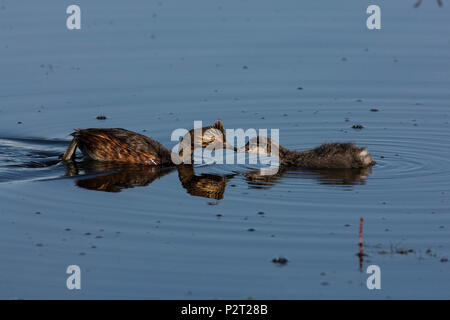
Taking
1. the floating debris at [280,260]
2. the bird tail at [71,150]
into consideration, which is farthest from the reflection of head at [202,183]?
the floating debris at [280,260]

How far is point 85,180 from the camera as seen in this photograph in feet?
41.2

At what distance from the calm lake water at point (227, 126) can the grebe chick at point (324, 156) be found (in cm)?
27

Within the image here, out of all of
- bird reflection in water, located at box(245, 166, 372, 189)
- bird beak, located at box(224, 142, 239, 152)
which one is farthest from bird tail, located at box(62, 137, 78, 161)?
bird reflection in water, located at box(245, 166, 372, 189)

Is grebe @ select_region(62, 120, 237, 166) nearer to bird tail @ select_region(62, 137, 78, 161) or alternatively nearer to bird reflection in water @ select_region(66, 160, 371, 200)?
bird tail @ select_region(62, 137, 78, 161)

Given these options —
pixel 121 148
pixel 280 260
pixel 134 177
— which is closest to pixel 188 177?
pixel 134 177

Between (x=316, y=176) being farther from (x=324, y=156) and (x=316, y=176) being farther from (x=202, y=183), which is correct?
(x=202, y=183)

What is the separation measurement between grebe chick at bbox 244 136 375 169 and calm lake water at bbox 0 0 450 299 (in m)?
0.27

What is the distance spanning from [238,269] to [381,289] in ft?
5.14

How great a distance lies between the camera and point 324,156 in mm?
12938

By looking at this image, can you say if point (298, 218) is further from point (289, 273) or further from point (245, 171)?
point (245, 171)

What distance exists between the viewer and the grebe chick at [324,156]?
42.0 ft

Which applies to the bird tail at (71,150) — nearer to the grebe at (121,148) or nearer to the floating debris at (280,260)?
the grebe at (121,148)

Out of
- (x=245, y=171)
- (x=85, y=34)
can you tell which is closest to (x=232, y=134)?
(x=245, y=171)

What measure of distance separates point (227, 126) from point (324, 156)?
272 cm
